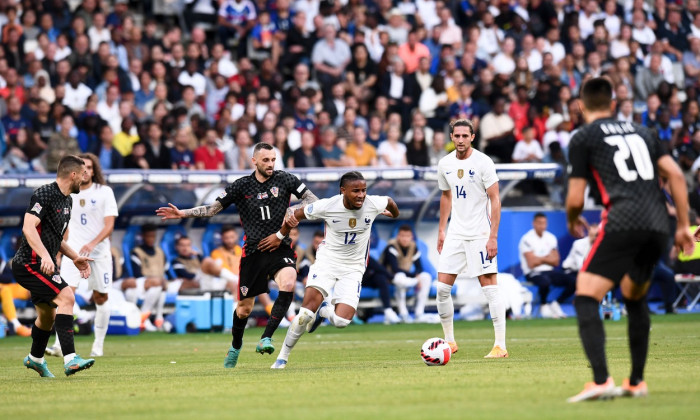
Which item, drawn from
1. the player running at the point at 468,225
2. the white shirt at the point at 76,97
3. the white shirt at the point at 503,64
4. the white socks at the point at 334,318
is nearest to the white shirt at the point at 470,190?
the player running at the point at 468,225

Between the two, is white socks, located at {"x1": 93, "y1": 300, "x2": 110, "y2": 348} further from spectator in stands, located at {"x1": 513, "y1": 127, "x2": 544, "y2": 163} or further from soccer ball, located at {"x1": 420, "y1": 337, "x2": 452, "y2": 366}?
spectator in stands, located at {"x1": 513, "y1": 127, "x2": 544, "y2": 163}

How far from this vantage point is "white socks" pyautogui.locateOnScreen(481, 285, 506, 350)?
13.5 meters

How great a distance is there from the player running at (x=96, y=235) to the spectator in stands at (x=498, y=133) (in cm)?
1115

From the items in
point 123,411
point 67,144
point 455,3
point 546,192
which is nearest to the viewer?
point 123,411

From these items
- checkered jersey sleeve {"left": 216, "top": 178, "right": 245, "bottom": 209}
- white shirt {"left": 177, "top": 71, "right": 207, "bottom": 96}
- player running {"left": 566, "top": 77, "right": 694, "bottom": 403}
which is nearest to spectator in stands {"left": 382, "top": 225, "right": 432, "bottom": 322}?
white shirt {"left": 177, "top": 71, "right": 207, "bottom": 96}

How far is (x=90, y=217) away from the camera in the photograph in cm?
1602

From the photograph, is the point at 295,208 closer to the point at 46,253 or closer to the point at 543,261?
the point at 46,253

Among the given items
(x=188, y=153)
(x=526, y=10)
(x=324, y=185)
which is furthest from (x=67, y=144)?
(x=526, y=10)

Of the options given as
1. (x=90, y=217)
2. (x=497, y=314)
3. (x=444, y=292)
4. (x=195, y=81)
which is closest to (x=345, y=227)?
(x=444, y=292)

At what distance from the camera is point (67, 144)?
854 inches

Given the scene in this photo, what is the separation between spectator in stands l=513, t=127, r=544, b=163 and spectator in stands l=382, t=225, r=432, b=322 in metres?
3.59

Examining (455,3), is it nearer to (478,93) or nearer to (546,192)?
(478,93)

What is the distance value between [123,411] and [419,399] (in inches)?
84.1

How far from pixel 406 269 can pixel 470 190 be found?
8580 millimetres
